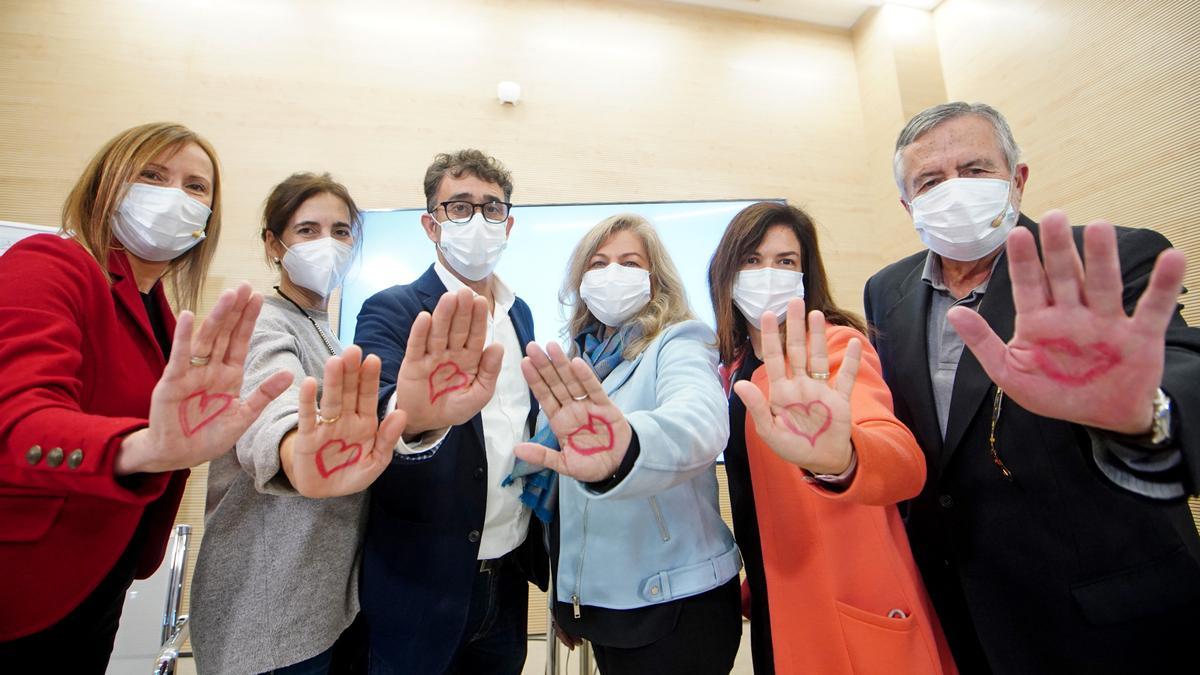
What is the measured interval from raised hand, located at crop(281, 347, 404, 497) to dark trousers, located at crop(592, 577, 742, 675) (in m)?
0.63

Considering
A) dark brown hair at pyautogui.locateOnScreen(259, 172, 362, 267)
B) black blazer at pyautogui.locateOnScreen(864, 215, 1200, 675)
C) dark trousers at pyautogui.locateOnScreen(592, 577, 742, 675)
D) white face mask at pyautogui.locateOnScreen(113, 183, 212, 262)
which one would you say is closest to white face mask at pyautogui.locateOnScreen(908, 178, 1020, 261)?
black blazer at pyautogui.locateOnScreen(864, 215, 1200, 675)

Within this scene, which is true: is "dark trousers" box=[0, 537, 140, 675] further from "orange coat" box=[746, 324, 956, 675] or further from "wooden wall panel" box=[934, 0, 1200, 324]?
"wooden wall panel" box=[934, 0, 1200, 324]

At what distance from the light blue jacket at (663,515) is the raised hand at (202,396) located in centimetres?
56

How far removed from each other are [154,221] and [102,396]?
0.41 m

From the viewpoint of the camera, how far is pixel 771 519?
109 centimetres

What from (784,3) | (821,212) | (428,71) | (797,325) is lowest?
(797,325)

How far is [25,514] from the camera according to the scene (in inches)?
32.3

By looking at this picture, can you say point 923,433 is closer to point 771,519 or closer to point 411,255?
point 771,519

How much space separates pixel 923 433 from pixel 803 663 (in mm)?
546

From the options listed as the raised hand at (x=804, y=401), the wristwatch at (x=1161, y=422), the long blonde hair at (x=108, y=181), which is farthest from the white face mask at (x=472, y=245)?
the wristwatch at (x=1161, y=422)

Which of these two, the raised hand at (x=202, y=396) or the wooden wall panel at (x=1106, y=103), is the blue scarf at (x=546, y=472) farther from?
the wooden wall panel at (x=1106, y=103)

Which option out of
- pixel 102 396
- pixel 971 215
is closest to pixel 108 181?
pixel 102 396

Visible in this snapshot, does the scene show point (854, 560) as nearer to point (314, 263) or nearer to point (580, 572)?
point (580, 572)

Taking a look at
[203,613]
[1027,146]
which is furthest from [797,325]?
[1027,146]
